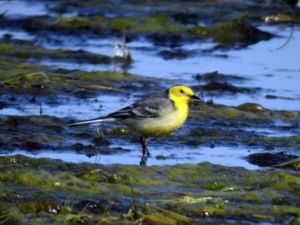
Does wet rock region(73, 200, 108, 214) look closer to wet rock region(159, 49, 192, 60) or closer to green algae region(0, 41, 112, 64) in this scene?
green algae region(0, 41, 112, 64)

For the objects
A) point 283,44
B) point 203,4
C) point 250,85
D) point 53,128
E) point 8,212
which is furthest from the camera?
point 203,4

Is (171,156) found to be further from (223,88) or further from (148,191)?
(223,88)

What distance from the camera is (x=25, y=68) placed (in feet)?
47.4

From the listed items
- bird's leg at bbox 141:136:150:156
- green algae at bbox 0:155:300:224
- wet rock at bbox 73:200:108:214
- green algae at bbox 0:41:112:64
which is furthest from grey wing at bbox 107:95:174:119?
green algae at bbox 0:41:112:64

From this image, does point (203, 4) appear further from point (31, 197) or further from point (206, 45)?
point (31, 197)

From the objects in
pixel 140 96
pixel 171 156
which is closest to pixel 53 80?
pixel 140 96

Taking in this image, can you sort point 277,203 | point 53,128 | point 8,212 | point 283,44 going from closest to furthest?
point 8,212 < point 277,203 < point 53,128 < point 283,44

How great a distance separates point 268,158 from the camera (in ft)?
35.0

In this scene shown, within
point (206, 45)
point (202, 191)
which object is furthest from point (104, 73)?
point (202, 191)

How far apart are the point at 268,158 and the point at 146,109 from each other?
47.3 inches

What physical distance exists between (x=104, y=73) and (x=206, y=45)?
3.12 m

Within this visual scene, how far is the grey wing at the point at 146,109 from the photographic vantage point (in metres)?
11.0

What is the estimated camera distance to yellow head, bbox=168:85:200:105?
444 inches

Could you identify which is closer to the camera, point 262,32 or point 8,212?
point 8,212
